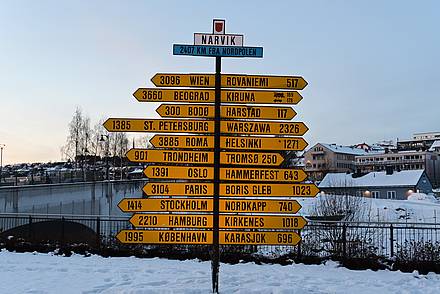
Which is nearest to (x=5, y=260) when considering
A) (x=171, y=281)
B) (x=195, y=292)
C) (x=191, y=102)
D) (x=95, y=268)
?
(x=95, y=268)

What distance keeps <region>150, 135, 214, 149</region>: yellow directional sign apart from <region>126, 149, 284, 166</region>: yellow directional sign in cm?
12

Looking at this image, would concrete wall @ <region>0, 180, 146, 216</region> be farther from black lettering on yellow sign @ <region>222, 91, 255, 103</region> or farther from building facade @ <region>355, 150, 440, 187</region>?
building facade @ <region>355, 150, 440, 187</region>

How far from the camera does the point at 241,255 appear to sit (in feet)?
43.9

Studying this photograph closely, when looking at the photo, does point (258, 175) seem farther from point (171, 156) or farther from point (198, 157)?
point (171, 156)

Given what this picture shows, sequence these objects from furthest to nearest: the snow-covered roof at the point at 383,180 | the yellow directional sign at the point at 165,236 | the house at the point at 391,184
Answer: the snow-covered roof at the point at 383,180 → the house at the point at 391,184 → the yellow directional sign at the point at 165,236

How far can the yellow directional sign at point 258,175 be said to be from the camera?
29.3 ft

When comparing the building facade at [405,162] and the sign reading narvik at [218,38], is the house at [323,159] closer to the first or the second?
the building facade at [405,162]

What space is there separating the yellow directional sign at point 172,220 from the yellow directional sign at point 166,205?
0.12m

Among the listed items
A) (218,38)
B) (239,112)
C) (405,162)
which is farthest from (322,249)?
(405,162)

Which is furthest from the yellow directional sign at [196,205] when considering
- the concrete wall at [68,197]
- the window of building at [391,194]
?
the window of building at [391,194]

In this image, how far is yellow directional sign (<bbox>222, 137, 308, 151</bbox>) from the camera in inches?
352

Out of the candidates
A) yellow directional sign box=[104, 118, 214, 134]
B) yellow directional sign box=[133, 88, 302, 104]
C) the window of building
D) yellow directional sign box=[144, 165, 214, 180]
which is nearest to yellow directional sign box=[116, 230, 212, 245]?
yellow directional sign box=[144, 165, 214, 180]

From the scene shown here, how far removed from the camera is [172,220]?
8828 mm

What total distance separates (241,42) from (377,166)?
120 m
